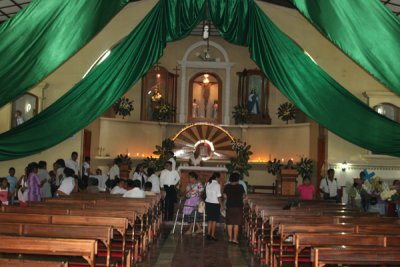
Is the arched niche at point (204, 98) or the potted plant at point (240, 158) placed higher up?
the arched niche at point (204, 98)

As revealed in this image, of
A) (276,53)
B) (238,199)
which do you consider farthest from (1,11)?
(276,53)

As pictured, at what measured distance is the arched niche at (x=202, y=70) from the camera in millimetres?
21766

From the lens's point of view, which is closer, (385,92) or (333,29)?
(333,29)

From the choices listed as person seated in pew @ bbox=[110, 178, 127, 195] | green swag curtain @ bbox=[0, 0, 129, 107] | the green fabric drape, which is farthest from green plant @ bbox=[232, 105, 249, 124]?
green swag curtain @ bbox=[0, 0, 129, 107]

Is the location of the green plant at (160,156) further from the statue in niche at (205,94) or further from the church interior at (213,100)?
the statue in niche at (205,94)

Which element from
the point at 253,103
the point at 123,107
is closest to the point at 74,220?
the point at 123,107

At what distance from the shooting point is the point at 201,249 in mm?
9836

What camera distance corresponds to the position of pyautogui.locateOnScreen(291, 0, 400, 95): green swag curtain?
6168 millimetres

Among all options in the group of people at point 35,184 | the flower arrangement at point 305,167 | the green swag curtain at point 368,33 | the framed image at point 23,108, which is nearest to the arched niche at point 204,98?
the flower arrangement at point 305,167

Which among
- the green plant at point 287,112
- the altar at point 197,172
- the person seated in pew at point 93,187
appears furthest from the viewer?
the green plant at point 287,112

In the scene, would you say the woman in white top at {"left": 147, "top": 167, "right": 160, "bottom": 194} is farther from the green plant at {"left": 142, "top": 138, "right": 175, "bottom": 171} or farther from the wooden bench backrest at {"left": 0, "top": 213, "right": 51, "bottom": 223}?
the wooden bench backrest at {"left": 0, "top": 213, "right": 51, "bottom": 223}

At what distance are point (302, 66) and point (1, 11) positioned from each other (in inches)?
371

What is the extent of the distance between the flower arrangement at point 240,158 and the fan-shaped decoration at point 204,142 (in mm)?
699

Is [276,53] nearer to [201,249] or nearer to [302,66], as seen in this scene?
[302,66]
